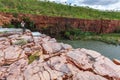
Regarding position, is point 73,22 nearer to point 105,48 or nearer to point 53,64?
point 105,48

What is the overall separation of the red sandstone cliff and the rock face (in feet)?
51.0

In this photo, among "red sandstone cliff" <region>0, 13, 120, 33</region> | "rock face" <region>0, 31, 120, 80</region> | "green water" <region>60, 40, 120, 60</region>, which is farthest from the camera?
"red sandstone cliff" <region>0, 13, 120, 33</region>

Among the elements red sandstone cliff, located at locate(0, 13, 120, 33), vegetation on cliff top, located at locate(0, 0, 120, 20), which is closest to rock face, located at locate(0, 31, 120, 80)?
red sandstone cliff, located at locate(0, 13, 120, 33)

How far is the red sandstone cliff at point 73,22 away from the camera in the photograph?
28.0 meters

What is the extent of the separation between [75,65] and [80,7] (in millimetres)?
33857

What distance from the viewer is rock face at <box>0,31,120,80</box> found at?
8352 millimetres

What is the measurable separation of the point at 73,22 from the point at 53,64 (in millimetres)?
23187

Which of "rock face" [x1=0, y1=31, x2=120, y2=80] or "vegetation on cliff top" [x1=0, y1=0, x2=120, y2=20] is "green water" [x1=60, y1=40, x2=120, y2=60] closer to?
"vegetation on cliff top" [x1=0, y1=0, x2=120, y2=20]

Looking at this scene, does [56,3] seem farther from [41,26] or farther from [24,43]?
[24,43]

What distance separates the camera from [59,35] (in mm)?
29188

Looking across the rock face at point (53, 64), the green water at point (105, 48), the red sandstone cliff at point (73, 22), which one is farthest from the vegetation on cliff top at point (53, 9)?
the rock face at point (53, 64)

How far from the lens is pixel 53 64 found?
904 centimetres

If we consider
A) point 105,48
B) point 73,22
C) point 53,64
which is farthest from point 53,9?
point 53,64

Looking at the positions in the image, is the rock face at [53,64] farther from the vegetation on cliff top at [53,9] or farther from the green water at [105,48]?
the vegetation on cliff top at [53,9]
